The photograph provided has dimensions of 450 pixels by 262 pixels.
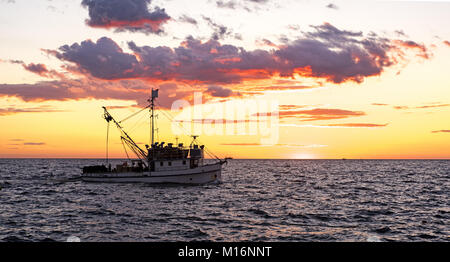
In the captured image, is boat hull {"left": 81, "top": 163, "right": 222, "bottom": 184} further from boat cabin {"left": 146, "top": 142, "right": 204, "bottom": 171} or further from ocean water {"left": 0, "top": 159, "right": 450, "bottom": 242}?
ocean water {"left": 0, "top": 159, "right": 450, "bottom": 242}

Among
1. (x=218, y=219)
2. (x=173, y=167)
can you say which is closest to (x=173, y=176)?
(x=173, y=167)

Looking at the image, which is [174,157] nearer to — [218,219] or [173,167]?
[173,167]

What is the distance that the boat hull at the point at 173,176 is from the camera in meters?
61.1

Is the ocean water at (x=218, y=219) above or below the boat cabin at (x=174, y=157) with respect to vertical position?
below

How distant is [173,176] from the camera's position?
61.0 metres

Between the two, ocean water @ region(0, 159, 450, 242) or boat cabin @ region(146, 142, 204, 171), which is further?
boat cabin @ region(146, 142, 204, 171)

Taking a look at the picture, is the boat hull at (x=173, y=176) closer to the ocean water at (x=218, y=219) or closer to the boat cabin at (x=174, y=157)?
the boat cabin at (x=174, y=157)

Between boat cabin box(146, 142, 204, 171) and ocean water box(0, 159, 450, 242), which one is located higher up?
boat cabin box(146, 142, 204, 171)

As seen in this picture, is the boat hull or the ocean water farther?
the boat hull

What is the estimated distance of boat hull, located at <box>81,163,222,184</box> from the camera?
61.1 meters

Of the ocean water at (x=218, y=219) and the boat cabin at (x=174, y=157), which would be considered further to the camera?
the boat cabin at (x=174, y=157)

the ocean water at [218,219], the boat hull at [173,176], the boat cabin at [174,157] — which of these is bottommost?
the ocean water at [218,219]

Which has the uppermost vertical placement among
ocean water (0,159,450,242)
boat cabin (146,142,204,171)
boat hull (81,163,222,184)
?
boat cabin (146,142,204,171)
